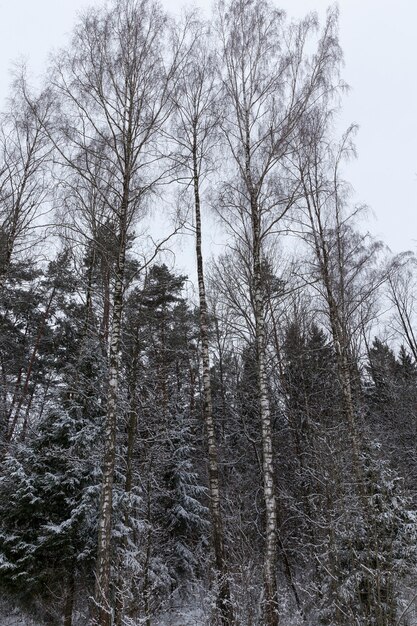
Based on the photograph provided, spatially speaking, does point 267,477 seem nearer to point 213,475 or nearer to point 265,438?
point 265,438

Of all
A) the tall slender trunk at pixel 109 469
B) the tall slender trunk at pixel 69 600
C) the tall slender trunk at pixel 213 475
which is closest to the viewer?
the tall slender trunk at pixel 109 469

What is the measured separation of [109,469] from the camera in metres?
7.24

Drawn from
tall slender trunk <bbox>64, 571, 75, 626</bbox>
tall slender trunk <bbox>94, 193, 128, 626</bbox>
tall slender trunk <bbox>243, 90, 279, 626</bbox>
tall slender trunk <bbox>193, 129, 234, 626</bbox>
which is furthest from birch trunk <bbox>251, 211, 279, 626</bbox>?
tall slender trunk <bbox>64, 571, 75, 626</bbox>

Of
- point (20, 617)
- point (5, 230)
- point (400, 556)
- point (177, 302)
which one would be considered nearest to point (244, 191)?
point (5, 230)

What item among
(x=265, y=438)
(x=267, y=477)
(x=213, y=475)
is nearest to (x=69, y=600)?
(x=213, y=475)

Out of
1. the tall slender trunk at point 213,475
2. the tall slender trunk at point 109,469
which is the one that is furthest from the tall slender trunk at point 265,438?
the tall slender trunk at point 109,469

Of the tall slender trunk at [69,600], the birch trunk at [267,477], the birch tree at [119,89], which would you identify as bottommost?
the tall slender trunk at [69,600]

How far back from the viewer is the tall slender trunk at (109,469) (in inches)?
260

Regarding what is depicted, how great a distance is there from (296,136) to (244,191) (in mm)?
1861

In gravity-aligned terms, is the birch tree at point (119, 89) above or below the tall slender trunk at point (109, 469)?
above

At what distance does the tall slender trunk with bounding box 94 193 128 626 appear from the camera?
6598 mm

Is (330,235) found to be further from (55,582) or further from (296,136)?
(55,582)

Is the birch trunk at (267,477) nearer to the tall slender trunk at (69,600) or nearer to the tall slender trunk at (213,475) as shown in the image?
the tall slender trunk at (213,475)

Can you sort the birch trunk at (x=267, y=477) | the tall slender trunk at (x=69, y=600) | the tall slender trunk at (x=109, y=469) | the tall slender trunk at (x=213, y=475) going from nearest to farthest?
the tall slender trunk at (x=109, y=469) < the birch trunk at (x=267, y=477) < the tall slender trunk at (x=213, y=475) < the tall slender trunk at (x=69, y=600)
